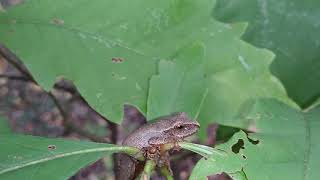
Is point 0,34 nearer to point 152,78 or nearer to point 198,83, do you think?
point 152,78

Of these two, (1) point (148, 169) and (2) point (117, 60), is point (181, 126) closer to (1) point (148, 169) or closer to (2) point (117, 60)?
(1) point (148, 169)

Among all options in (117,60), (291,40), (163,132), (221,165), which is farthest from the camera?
(291,40)

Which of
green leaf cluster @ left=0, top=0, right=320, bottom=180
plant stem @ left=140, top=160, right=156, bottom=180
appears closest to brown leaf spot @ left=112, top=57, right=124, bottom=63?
green leaf cluster @ left=0, top=0, right=320, bottom=180

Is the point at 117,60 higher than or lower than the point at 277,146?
higher

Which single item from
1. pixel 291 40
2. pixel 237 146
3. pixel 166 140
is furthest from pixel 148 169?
pixel 291 40

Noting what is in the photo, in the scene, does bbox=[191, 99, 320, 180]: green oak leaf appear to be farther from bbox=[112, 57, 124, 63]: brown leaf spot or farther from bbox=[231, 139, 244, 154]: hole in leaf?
bbox=[112, 57, 124, 63]: brown leaf spot

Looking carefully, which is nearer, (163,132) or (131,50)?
(163,132)

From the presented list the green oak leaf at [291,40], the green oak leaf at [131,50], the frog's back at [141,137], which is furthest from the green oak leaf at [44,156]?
the green oak leaf at [291,40]
